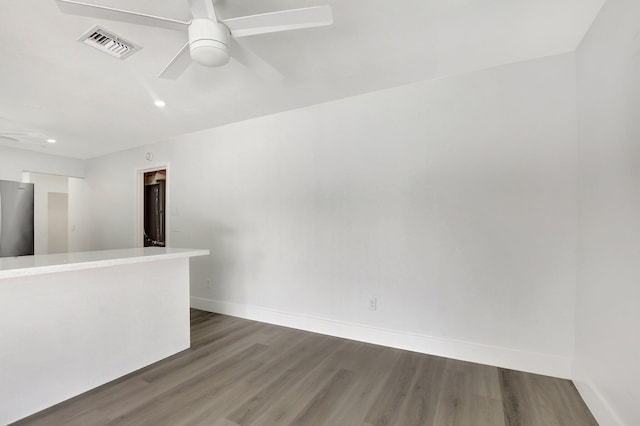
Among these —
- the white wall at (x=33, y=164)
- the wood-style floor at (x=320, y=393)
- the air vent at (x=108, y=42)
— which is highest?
the air vent at (x=108, y=42)

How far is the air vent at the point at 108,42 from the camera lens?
5.92 feet

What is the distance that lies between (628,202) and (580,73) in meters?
1.15

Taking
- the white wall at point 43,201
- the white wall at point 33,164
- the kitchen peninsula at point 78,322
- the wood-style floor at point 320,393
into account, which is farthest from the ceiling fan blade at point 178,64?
the white wall at point 43,201

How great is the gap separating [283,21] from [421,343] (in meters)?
2.66

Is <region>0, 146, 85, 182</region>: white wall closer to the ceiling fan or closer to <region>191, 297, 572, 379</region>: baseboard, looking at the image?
<region>191, 297, 572, 379</region>: baseboard

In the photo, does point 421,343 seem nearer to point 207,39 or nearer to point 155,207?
point 207,39

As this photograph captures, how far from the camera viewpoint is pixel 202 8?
4.54 feet

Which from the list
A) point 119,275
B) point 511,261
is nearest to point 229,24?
point 119,275

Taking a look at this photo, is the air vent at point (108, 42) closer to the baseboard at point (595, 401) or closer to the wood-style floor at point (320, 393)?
the wood-style floor at point (320, 393)

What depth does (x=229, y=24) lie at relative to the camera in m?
1.45

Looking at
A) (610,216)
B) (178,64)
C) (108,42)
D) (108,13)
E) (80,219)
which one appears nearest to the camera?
(108,13)

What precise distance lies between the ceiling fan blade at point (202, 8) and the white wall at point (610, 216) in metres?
2.07

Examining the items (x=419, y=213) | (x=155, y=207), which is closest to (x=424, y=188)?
(x=419, y=213)

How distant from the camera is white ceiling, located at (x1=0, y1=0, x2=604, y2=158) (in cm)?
165
